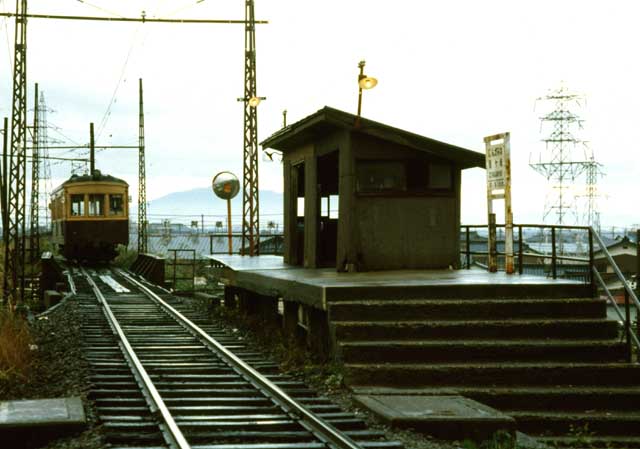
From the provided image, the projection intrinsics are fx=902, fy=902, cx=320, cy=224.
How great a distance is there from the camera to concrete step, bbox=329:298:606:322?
10.2 m

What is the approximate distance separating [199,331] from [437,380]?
6.21 meters

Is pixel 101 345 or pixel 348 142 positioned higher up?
pixel 348 142

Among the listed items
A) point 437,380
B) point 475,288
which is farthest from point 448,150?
point 437,380

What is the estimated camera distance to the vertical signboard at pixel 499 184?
43.1ft

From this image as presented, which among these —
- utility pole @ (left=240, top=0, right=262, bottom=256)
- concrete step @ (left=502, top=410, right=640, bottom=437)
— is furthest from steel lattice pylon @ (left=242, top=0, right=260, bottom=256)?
concrete step @ (left=502, top=410, right=640, bottom=437)

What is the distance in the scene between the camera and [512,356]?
32.1 ft

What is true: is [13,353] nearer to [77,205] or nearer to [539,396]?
[539,396]

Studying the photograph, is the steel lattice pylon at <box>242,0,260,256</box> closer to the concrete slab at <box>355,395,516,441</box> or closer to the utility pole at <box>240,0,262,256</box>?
the utility pole at <box>240,0,262,256</box>

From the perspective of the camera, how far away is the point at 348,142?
14266mm

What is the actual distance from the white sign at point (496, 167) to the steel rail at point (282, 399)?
468 centimetres

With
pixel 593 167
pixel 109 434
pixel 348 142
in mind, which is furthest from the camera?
pixel 593 167

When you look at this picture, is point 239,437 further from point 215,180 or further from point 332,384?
point 215,180

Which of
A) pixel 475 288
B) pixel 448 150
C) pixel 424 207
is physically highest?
pixel 448 150

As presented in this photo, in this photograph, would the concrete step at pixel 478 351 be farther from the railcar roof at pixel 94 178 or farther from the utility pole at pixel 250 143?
the railcar roof at pixel 94 178
